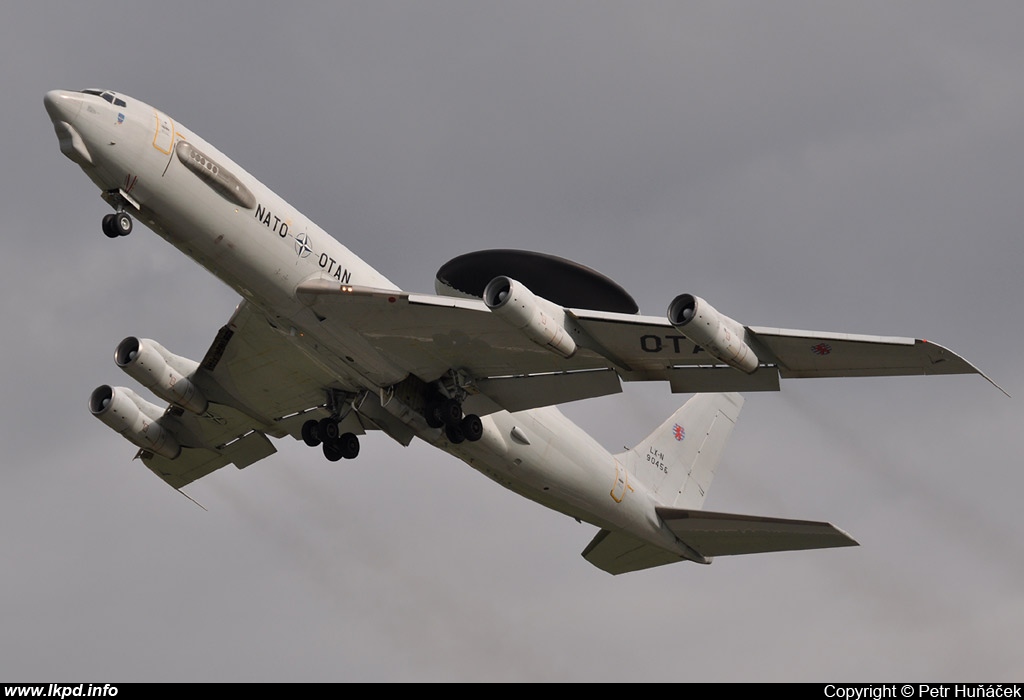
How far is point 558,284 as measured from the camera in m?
33.0

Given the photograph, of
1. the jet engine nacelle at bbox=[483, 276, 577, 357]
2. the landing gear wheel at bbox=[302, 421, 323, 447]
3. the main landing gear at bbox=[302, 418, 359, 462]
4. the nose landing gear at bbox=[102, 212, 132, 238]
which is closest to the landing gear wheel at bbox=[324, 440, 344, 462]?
the main landing gear at bbox=[302, 418, 359, 462]

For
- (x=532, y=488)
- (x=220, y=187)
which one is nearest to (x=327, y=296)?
(x=220, y=187)

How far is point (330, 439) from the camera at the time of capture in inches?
1432

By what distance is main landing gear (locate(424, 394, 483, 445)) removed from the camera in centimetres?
3422

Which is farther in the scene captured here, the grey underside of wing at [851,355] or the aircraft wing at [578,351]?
the aircraft wing at [578,351]

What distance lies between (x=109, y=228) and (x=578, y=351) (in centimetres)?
1159

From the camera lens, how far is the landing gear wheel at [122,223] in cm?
2916

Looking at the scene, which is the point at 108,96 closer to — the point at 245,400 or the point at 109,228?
the point at 109,228

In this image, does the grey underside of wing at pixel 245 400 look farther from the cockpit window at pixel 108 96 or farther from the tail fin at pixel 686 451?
the tail fin at pixel 686 451

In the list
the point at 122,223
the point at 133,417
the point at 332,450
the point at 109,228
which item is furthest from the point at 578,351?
the point at 133,417

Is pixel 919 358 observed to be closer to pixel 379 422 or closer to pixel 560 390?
pixel 560 390

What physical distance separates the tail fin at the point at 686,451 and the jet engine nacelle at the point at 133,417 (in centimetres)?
1427

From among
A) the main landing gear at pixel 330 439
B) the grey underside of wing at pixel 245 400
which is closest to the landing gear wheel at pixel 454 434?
the grey underside of wing at pixel 245 400

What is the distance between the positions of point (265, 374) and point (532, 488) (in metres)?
8.33
